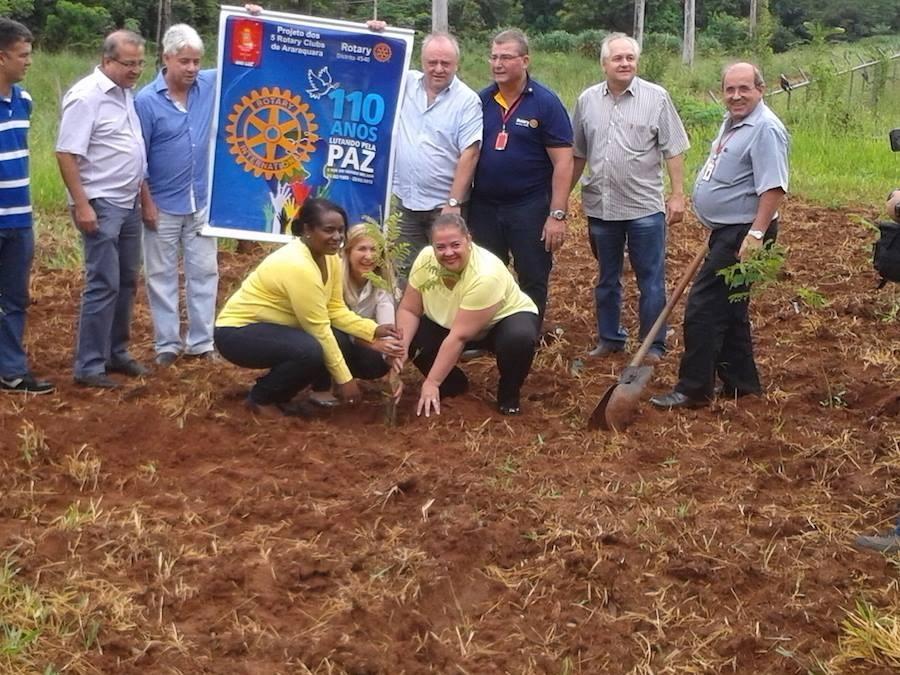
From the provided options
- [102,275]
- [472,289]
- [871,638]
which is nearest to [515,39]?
[472,289]

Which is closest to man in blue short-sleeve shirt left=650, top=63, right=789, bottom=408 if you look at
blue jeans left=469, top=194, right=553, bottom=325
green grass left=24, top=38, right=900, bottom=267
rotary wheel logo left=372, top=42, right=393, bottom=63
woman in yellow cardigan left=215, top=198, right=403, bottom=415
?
blue jeans left=469, top=194, right=553, bottom=325

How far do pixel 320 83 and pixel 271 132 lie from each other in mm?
383

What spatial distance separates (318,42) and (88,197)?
5.09 feet

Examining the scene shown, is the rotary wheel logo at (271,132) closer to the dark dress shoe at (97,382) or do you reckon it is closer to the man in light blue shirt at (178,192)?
the man in light blue shirt at (178,192)

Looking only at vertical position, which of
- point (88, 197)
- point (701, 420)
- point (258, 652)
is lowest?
point (258, 652)

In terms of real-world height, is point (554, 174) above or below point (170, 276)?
above

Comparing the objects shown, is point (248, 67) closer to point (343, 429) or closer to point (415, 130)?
point (415, 130)

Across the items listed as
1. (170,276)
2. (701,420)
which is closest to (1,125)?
(170,276)

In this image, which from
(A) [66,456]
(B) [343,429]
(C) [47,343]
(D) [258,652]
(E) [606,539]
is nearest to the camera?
(D) [258,652]

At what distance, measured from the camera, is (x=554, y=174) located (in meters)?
5.78

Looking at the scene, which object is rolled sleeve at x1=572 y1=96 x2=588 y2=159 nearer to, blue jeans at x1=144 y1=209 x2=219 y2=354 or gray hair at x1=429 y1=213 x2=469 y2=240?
gray hair at x1=429 y1=213 x2=469 y2=240

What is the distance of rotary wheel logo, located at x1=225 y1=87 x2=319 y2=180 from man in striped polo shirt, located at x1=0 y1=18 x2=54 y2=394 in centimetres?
112

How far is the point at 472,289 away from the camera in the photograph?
5051 millimetres

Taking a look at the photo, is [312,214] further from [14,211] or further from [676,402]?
[676,402]
